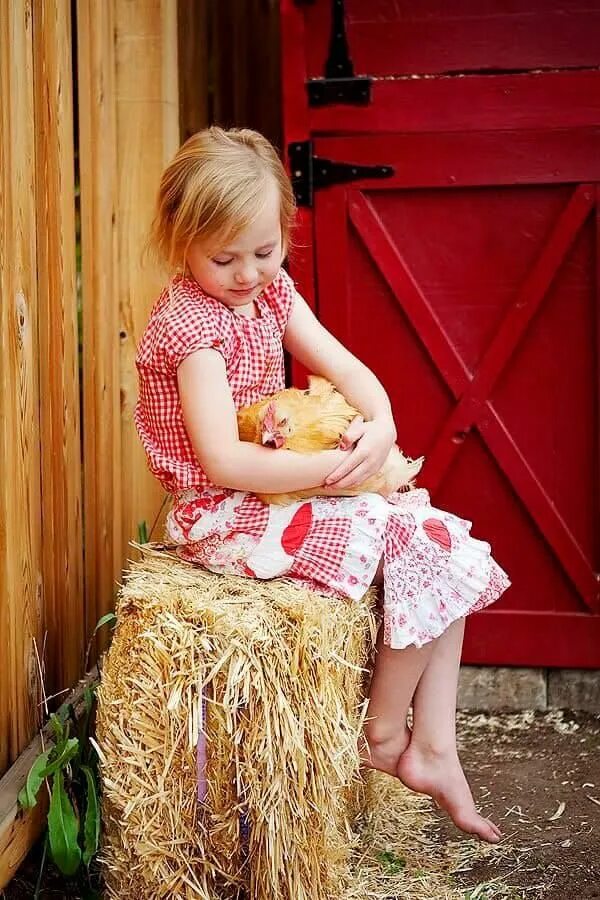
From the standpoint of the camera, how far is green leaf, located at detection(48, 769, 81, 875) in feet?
8.49

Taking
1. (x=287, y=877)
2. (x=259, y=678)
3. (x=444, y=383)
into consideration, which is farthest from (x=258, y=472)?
(x=444, y=383)

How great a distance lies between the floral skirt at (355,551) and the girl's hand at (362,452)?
64 mm

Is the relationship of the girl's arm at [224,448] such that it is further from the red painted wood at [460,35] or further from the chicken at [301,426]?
the red painted wood at [460,35]

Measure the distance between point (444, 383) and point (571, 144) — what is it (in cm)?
84

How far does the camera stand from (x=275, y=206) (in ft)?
8.73

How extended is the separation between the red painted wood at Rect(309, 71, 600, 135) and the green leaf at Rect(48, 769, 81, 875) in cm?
224

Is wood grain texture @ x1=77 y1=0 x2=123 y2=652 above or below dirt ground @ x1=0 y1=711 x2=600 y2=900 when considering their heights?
above

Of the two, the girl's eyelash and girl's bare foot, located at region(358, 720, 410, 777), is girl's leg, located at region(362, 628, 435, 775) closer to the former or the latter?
girl's bare foot, located at region(358, 720, 410, 777)

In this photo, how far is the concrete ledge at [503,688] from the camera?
399 cm

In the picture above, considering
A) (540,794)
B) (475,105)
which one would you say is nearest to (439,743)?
(540,794)

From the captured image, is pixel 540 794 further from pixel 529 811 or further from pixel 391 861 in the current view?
pixel 391 861

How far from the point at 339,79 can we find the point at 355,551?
1.77 m

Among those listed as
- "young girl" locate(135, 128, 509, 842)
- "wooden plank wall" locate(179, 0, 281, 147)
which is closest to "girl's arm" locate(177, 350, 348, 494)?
"young girl" locate(135, 128, 509, 842)

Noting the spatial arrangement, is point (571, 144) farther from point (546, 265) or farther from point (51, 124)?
point (51, 124)
